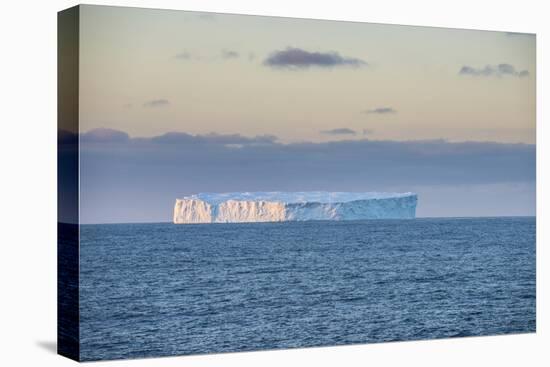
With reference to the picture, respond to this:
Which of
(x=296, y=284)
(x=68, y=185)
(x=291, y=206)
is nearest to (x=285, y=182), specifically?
(x=291, y=206)

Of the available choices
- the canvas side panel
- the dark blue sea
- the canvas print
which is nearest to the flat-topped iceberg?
the canvas print

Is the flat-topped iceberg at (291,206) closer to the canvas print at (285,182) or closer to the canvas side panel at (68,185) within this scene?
the canvas print at (285,182)

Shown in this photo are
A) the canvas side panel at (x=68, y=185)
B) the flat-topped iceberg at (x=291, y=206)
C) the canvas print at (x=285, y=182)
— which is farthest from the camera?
the flat-topped iceberg at (x=291, y=206)

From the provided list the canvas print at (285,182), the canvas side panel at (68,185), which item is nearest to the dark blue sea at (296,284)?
the canvas print at (285,182)

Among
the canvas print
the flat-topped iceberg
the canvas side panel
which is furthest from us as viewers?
the flat-topped iceberg

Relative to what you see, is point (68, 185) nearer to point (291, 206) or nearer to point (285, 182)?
point (285, 182)

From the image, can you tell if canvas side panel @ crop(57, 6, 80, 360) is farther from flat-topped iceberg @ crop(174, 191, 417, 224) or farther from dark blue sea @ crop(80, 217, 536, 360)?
flat-topped iceberg @ crop(174, 191, 417, 224)

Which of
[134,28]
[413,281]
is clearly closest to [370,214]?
[413,281]

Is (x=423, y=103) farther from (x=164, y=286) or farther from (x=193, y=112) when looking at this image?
(x=164, y=286)
